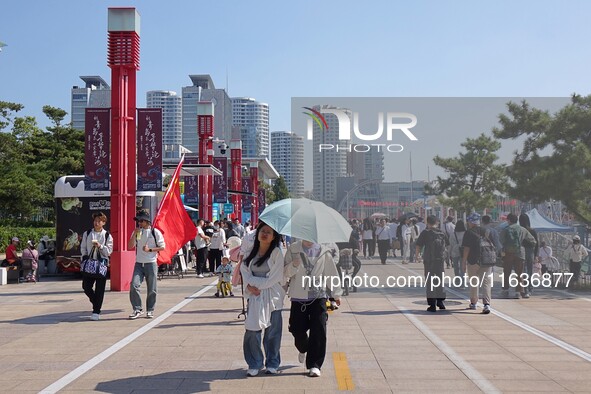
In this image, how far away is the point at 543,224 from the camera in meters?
19.0

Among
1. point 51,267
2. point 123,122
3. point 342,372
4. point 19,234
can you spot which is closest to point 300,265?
point 342,372

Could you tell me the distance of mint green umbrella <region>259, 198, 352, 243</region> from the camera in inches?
286

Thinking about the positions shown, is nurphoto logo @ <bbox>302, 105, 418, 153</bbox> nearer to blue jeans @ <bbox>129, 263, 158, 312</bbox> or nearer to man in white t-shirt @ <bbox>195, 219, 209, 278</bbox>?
blue jeans @ <bbox>129, 263, 158, 312</bbox>

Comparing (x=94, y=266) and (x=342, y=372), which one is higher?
(x=94, y=266)

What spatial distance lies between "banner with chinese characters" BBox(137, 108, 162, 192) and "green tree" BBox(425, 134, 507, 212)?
6802mm

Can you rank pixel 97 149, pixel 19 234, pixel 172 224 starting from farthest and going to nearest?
pixel 19 234 → pixel 97 149 → pixel 172 224

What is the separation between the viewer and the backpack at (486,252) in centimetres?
1288

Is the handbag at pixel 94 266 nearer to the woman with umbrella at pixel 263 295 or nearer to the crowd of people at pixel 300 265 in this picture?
the crowd of people at pixel 300 265

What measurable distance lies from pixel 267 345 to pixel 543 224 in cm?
1338

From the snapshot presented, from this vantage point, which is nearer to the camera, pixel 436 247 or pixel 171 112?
pixel 436 247

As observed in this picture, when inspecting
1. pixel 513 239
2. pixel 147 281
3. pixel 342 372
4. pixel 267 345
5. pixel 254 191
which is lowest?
pixel 342 372

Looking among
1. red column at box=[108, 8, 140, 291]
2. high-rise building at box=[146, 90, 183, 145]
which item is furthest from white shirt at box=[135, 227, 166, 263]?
high-rise building at box=[146, 90, 183, 145]

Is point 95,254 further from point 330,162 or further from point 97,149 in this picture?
point 97,149

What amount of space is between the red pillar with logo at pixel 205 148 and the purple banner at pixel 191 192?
99 centimetres
